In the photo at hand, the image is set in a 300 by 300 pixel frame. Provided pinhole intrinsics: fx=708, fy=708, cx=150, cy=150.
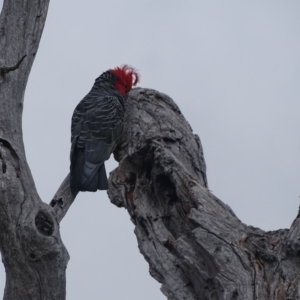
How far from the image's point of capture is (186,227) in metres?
5.49

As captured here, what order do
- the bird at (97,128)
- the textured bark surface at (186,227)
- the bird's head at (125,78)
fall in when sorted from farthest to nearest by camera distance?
the bird's head at (125,78)
the bird at (97,128)
the textured bark surface at (186,227)

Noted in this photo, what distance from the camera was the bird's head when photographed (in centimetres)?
804

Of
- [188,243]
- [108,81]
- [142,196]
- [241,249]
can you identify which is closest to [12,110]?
[142,196]

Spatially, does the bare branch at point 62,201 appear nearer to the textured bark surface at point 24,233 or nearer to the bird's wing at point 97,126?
the textured bark surface at point 24,233

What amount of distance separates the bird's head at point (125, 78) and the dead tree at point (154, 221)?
167 cm

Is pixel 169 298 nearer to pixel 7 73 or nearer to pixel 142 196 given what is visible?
pixel 142 196

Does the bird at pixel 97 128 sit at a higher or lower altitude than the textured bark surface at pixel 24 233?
higher

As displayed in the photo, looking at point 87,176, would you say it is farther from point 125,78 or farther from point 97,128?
point 125,78

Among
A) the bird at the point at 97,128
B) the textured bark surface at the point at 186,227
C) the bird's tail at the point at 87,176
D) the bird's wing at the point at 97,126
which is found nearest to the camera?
the textured bark surface at the point at 186,227

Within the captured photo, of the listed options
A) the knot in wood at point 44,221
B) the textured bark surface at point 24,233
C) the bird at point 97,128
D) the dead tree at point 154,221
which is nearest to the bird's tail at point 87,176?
the bird at point 97,128

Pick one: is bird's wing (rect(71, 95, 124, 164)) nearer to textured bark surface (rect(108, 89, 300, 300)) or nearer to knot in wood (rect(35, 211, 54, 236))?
textured bark surface (rect(108, 89, 300, 300))

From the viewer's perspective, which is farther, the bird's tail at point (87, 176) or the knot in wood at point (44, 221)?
the bird's tail at point (87, 176)

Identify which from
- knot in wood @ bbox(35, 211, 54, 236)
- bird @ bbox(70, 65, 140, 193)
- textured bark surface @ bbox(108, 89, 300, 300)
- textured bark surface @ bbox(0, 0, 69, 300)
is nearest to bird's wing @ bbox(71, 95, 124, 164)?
bird @ bbox(70, 65, 140, 193)

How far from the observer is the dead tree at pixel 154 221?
4.79m
